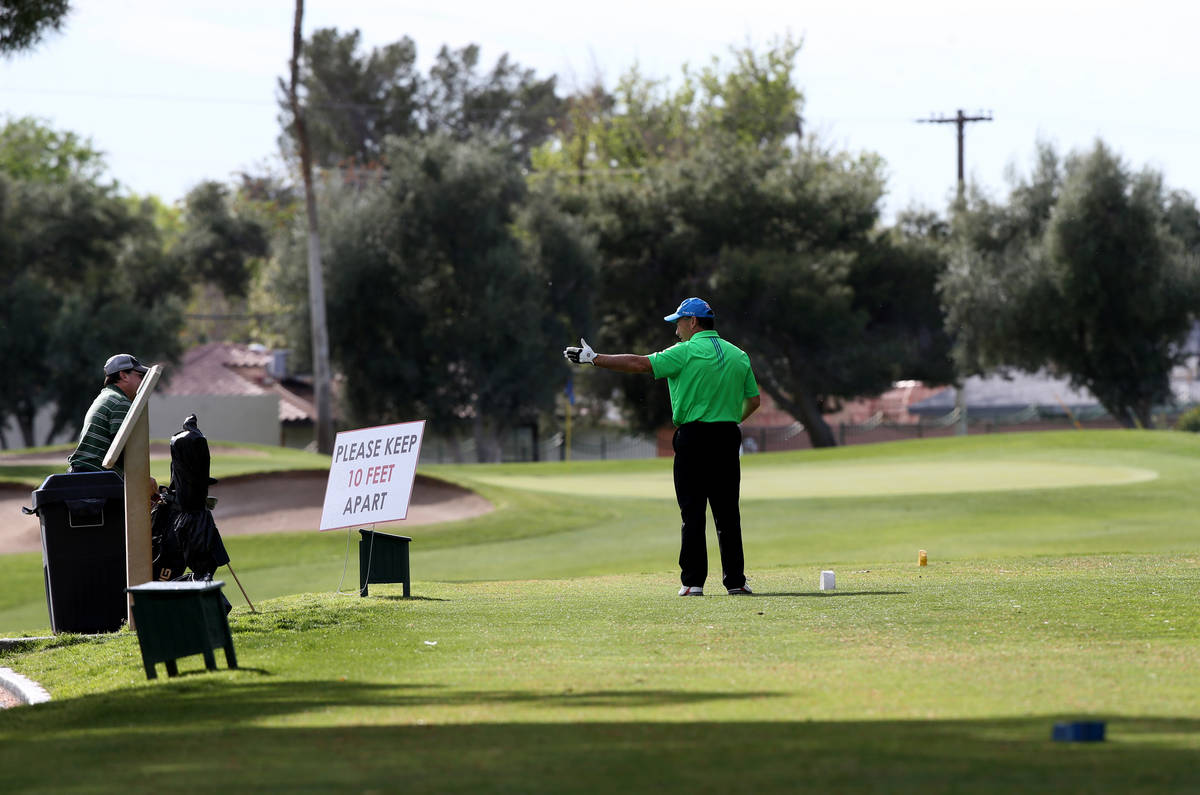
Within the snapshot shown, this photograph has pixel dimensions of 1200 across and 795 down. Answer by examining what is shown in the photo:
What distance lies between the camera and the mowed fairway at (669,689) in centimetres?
549

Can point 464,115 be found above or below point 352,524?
above

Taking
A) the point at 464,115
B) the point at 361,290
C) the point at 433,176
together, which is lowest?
the point at 361,290

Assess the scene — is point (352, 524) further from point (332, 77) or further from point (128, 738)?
point (332, 77)

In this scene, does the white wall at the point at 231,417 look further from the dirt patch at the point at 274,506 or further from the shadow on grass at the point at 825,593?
the shadow on grass at the point at 825,593

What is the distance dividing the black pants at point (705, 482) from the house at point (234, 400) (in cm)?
5152

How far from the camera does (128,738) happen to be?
6.58 metres

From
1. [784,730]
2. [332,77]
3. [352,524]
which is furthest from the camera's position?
[332,77]

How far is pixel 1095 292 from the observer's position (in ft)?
179

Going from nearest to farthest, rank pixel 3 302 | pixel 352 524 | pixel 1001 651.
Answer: pixel 1001 651
pixel 352 524
pixel 3 302

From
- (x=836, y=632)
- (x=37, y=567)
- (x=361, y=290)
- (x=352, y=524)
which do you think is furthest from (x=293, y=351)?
(x=836, y=632)

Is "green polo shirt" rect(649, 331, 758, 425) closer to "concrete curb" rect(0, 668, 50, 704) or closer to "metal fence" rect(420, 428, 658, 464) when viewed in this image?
"concrete curb" rect(0, 668, 50, 704)

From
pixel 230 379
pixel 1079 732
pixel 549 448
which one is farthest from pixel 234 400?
pixel 1079 732

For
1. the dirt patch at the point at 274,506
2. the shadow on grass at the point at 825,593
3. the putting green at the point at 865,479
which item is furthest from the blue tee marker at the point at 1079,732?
the putting green at the point at 865,479

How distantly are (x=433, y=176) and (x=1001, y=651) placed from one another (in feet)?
173
